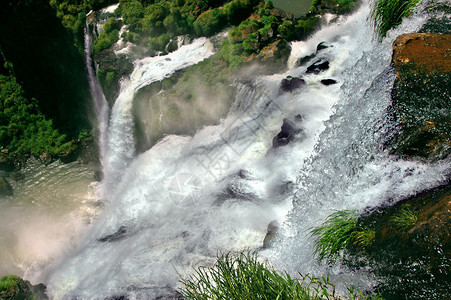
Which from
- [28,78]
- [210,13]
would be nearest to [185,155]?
[210,13]

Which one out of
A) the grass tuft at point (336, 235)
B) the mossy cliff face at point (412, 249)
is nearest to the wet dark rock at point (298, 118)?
the grass tuft at point (336, 235)

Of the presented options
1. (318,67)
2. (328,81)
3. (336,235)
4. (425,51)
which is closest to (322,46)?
(318,67)

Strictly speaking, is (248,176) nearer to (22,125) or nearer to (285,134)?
(285,134)

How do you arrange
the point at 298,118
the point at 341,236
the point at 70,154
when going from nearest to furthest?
the point at 341,236
the point at 298,118
the point at 70,154

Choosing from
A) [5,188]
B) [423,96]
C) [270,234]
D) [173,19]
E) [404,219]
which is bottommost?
[270,234]

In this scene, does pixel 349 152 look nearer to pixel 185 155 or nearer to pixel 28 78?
pixel 185 155

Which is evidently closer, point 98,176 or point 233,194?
point 233,194

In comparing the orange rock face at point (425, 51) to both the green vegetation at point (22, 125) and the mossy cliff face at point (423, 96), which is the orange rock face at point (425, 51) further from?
the green vegetation at point (22, 125)
